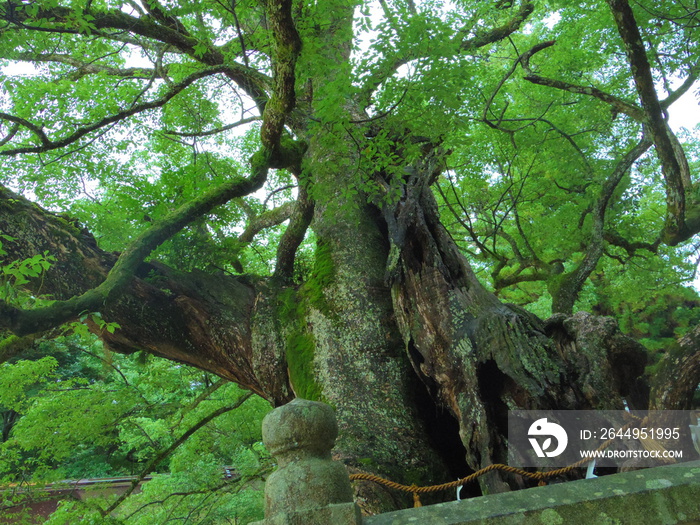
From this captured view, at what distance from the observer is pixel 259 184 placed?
603cm

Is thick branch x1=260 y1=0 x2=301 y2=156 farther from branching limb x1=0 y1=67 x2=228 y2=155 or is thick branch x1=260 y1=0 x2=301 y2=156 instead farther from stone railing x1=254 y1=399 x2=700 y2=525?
stone railing x1=254 y1=399 x2=700 y2=525

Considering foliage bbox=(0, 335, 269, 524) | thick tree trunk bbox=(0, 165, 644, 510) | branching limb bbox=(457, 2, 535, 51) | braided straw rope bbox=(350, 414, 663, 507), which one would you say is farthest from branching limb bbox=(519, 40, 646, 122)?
foliage bbox=(0, 335, 269, 524)

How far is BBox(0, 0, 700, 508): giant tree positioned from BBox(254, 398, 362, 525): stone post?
163cm

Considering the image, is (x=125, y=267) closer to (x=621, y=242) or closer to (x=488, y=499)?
(x=488, y=499)

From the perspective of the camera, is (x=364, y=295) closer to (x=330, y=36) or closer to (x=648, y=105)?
(x=648, y=105)

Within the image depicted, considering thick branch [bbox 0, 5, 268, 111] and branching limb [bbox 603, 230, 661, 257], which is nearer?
thick branch [bbox 0, 5, 268, 111]

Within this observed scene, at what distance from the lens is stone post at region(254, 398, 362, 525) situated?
184cm

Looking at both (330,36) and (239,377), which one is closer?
(239,377)

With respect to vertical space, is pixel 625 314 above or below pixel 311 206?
below

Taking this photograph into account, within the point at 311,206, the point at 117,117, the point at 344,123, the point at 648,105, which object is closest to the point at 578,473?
the point at 344,123

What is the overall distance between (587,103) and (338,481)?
25.6ft

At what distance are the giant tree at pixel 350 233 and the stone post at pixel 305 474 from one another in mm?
1629

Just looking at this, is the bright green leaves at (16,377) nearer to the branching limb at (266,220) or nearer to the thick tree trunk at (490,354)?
the branching limb at (266,220)

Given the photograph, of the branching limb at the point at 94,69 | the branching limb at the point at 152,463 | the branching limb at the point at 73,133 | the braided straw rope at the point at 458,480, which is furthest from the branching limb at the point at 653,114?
the branching limb at the point at 152,463
